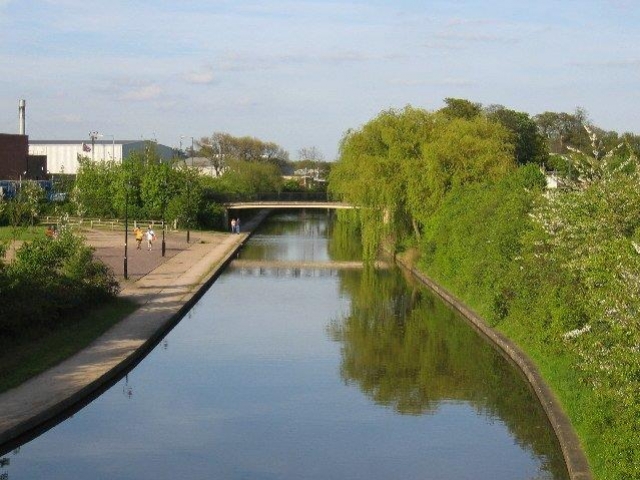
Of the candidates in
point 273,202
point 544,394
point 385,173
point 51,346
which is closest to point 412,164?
point 385,173

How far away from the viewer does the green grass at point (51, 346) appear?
22219 mm

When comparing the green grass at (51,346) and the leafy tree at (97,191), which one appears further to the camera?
the leafy tree at (97,191)

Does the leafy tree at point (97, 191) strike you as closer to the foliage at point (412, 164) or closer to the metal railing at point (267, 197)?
the metal railing at point (267, 197)

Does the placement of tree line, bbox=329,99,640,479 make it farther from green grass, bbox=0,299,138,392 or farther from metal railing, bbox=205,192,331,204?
metal railing, bbox=205,192,331,204

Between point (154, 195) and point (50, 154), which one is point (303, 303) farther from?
point (50, 154)

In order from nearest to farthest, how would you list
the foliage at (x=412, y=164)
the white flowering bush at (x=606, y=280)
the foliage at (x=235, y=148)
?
the white flowering bush at (x=606, y=280), the foliage at (x=412, y=164), the foliage at (x=235, y=148)

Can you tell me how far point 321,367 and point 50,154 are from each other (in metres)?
107

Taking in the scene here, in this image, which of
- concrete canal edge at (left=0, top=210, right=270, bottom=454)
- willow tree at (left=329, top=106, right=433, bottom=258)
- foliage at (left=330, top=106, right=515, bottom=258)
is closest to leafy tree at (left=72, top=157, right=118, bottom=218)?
foliage at (left=330, top=106, right=515, bottom=258)

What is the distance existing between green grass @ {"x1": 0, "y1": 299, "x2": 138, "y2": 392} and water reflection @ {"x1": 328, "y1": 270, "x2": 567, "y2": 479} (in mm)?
6348

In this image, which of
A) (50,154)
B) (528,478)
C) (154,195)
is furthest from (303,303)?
(50,154)

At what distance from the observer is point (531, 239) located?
2678cm

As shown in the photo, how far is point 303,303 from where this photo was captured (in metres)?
39.3

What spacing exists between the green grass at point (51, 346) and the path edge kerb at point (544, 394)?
1031 cm

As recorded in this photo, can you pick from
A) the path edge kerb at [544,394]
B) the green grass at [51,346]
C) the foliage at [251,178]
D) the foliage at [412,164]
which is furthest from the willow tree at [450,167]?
the foliage at [251,178]
